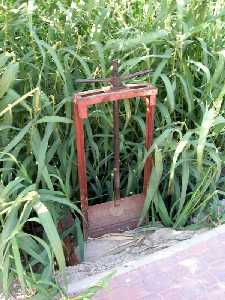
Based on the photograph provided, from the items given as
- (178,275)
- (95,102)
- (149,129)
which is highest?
(95,102)

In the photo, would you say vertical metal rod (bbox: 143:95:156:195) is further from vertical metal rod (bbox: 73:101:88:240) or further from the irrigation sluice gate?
vertical metal rod (bbox: 73:101:88:240)

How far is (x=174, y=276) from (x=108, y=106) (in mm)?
714

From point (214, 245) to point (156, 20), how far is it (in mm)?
1009

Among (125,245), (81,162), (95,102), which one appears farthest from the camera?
(125,245)

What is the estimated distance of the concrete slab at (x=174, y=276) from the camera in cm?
172

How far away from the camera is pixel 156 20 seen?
229 cm

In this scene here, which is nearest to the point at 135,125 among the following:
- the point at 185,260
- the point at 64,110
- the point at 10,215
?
the point at 64,110

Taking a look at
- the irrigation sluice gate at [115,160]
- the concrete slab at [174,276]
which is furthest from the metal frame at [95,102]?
the concrete slab at [174,276]

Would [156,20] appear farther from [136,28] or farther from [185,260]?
[185,260]

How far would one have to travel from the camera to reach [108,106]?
209 cm

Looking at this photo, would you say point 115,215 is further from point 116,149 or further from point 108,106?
point 108,106

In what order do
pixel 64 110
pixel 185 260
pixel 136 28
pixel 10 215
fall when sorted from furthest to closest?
pixel 136 28 → pixel 64 110 → pixel 185 260 → pixel 10 215

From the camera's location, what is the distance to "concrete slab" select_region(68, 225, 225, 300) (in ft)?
5.64

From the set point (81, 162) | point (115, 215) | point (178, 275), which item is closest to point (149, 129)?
point (81, 162)
